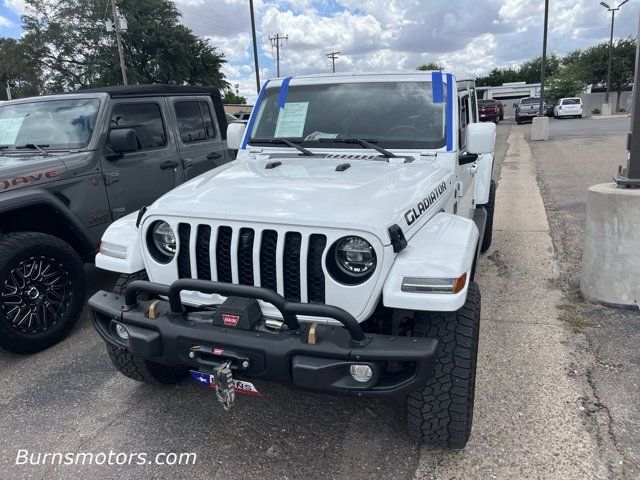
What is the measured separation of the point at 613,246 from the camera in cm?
402

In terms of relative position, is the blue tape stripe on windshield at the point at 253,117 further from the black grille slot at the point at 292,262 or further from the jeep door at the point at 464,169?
the black grille slot at the point at 292,262

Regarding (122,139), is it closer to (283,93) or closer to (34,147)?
(34,147)

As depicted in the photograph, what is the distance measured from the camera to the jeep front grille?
2332 mm

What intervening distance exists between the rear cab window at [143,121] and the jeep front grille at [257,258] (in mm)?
2715

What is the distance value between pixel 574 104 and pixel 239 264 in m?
37.7

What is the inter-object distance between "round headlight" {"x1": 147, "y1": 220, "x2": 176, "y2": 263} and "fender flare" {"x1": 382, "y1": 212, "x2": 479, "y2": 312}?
3.77ft

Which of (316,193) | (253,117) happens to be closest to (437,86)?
(253,117)

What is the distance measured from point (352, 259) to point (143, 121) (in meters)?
3.61

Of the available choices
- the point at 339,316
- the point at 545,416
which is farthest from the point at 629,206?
the point at 339,316

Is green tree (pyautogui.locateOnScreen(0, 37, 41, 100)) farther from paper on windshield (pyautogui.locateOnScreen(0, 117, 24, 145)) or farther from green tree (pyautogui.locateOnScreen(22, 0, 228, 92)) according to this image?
paper on windshield (pyautogui.locateOnScreen(0, 117, 24, 145))

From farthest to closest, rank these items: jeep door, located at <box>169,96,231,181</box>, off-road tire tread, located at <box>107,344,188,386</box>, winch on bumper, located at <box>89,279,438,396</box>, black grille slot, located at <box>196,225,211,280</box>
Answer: jeep door, located at <box>169,96,231,181</box>, off-road tire tread, located at <box>107,344,188,386</box>, black grille slot, located at <box>196,225,211,280</box>, winch on bumper, located at <box>89,279,438,396</box>

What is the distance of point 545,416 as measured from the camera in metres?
2.83

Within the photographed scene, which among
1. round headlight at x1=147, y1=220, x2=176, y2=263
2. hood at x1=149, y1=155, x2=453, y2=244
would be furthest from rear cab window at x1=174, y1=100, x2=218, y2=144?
round headlight at x1=147, y1=220, x2=176, y2=263

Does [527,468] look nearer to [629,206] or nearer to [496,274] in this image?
[629,206]
